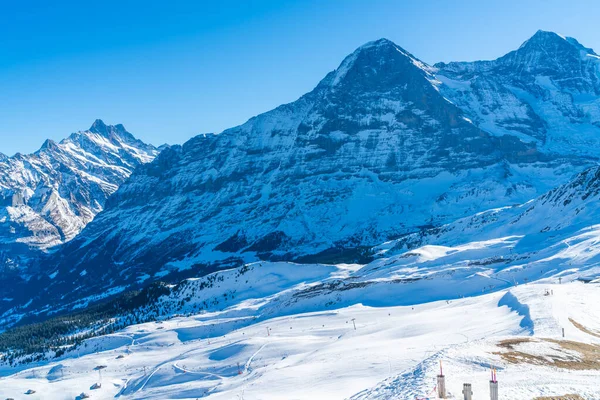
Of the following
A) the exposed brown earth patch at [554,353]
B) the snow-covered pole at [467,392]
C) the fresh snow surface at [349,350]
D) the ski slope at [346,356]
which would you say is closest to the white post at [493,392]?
the snow-covered pole at [467,392]

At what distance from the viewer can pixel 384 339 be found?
72.5 m

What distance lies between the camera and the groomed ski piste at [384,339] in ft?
123

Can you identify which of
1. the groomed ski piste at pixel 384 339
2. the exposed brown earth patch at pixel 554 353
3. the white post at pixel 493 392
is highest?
the white post at pixel 493 392

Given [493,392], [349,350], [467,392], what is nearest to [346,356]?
[349,350]

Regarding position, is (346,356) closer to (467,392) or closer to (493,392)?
(467,392)

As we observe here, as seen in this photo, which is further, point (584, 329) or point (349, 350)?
point (349, 350)

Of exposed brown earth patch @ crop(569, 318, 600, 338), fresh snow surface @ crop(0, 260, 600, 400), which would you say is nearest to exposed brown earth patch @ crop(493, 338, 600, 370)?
fresh snow surface @ crop(0, 260, 600, 400)

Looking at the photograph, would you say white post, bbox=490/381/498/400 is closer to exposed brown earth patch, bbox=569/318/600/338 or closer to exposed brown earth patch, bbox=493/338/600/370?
exposed brown earth patch, bbox=493/338/600/370

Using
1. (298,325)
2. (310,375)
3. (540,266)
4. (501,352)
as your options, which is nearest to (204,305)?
(298,325)

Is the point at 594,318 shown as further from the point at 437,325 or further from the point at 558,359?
the point at 558,359

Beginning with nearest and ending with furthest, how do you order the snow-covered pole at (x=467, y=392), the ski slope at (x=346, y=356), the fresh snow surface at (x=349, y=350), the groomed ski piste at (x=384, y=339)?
the snow-covered pole at (x=467, y=392) → the ski slope at (x=346, y=356) → the fresh snow surface at (x=349, y=350) → the groomed ski piste at (x=384, y=339)

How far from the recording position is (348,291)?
5723 inches

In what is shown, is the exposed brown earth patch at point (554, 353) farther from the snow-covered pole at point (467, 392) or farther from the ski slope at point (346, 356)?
the snow-covered pole at point (467, 392)

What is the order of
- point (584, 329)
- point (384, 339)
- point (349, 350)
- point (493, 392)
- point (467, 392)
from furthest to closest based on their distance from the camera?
point (384, 339)
point (349, 350)
point (584, 329)
point (467, 392)
point (493, 392)
